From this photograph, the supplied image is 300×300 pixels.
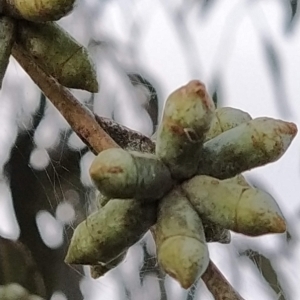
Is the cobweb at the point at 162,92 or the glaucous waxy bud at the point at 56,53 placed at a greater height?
the glaucous waxy bud at the point at 56,53

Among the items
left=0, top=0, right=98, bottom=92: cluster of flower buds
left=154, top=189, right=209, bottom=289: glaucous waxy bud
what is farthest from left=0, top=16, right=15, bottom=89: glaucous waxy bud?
left=154, top=189, right=209, bottom=289: glaucous waxy bud

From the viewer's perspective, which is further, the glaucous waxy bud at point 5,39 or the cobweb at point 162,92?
the cobweb at point 162,92

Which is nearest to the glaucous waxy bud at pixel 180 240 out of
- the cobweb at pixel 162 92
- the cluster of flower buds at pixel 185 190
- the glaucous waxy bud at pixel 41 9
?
the cluster of flower buds at pixel 185 190

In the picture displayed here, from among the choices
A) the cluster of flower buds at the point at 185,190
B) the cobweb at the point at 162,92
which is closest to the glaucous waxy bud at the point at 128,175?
the cluster of flower buds at the point at 185,190

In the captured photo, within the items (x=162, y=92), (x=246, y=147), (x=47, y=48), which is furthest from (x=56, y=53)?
(x=162, y=92)

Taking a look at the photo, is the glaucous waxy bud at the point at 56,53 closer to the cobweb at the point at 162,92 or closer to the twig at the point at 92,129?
the twig at the point at 92,129

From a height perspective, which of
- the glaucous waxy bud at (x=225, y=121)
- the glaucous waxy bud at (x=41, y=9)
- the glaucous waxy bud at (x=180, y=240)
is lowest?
the glaucous waxy bud at (x=180, y=240)
